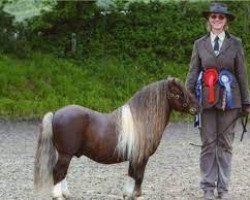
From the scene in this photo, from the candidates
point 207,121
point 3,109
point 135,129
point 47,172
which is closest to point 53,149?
point 47,172

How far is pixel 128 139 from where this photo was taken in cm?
572

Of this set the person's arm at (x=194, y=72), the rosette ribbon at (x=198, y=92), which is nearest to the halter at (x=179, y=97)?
the rosette ribbon at (x=198, y=92)

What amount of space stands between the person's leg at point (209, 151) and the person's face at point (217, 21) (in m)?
0.81

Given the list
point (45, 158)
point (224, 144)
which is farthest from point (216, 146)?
point (45, 158)

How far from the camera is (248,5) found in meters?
17.6

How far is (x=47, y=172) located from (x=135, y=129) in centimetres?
90

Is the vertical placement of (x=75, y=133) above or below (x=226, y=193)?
above

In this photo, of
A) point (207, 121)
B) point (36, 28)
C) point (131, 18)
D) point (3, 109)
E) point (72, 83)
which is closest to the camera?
point (207, 121)

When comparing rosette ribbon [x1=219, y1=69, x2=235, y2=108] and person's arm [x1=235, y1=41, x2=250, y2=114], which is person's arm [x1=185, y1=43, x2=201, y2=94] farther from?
person's arm [x1=235, y1=41, x2=250, y2=114]

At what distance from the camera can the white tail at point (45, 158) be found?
576cm

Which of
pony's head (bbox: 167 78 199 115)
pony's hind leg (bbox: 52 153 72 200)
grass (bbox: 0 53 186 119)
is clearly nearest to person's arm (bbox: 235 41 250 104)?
pony's head (bbox: 167 78 199 115)

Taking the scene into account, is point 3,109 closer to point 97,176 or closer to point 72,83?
point 72,83

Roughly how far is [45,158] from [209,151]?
162cm

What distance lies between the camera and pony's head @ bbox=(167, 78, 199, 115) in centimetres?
585
